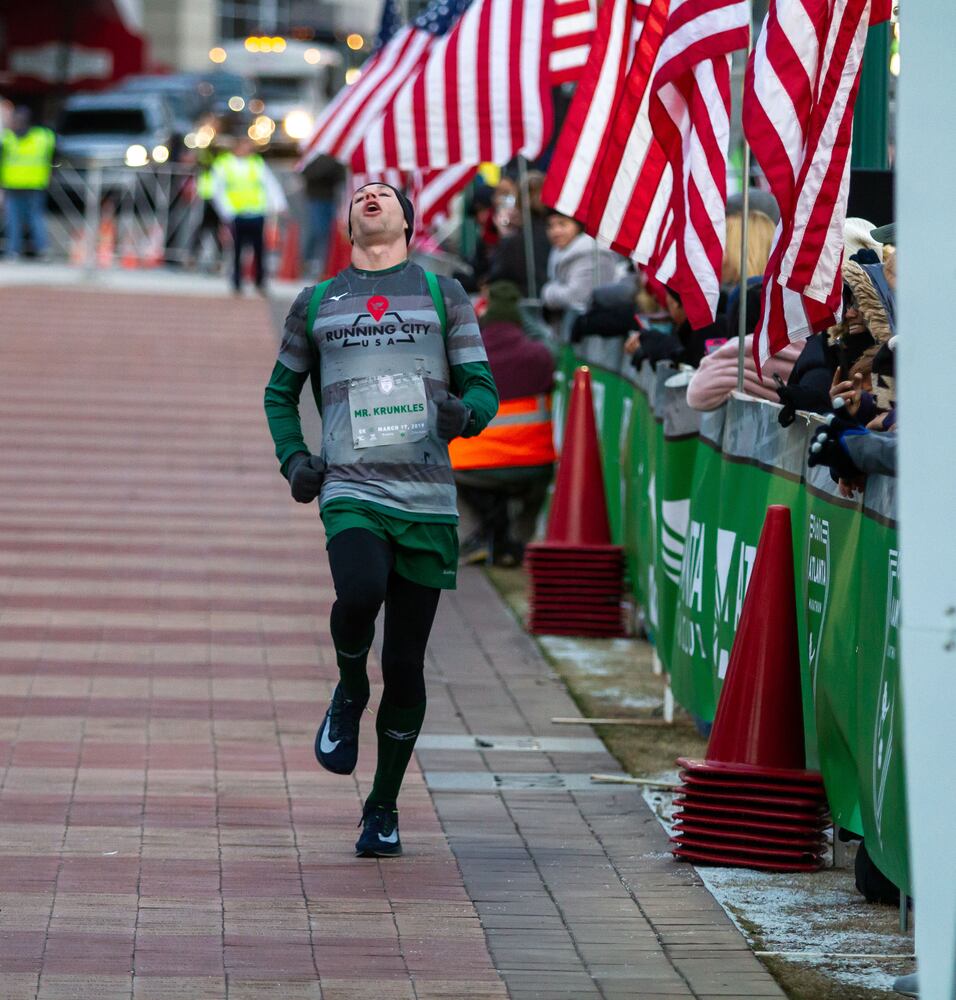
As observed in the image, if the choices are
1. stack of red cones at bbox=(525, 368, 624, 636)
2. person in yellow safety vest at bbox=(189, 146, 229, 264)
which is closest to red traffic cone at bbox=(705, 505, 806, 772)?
stack of red cones at bbox=(525, 368, 624, 636)

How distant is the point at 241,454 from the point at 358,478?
10.5 m

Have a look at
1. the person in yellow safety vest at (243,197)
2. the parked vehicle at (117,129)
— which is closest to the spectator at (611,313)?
the person in yellow safety vest at (243,197)

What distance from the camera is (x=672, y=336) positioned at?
32.0 ft

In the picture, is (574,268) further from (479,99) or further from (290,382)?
(290,382)

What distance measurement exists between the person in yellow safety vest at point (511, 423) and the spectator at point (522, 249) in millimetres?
2996

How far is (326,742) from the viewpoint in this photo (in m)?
6.35

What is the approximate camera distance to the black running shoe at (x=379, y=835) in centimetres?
631

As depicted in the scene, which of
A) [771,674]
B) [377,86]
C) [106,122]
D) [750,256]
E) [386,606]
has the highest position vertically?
[377,86]

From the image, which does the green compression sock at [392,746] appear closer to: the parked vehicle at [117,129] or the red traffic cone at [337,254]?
the red traffic cone at [337,254]

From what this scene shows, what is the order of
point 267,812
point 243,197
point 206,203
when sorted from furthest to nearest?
1. point 206,203
2. point 243,197
3. point 267,812

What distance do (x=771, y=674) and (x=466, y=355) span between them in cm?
132

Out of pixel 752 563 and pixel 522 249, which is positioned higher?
pixel 522 249

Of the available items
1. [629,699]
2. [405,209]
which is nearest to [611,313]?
[629,699]

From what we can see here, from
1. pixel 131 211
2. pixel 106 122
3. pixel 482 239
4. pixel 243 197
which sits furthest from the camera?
pixel 106 122
